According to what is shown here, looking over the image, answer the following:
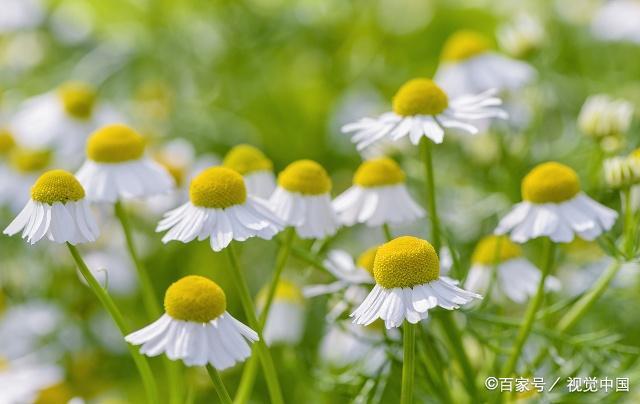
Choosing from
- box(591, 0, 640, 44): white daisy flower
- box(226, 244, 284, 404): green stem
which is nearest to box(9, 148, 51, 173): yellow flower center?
box(226, 244, 284, 404): green stem

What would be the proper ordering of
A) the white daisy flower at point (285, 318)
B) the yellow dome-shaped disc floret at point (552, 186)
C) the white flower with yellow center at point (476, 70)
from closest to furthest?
1. the yellow dome-shaped disc floret at point (552, 186)
2. the white daisy flower at point (285, 318)
3. the white flower with yellow center at point (476, 70)

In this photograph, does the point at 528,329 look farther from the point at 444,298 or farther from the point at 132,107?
the point at 132,107

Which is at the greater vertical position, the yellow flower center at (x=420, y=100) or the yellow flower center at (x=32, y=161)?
the yellow flower center at (x=420, y=100)

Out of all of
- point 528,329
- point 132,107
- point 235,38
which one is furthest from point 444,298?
point 132,107

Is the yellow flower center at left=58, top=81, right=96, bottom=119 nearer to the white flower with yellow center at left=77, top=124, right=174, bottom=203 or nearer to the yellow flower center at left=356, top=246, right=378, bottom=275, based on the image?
the white flower with yellow center at left=77, top=124, right=174, bottom=203

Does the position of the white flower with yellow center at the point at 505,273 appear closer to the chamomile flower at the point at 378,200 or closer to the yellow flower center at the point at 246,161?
the chamomile flower at the point at 378,200

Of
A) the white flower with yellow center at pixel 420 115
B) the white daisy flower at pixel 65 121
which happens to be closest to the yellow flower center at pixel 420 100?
the white flower with yellow center at pixel 420 115
